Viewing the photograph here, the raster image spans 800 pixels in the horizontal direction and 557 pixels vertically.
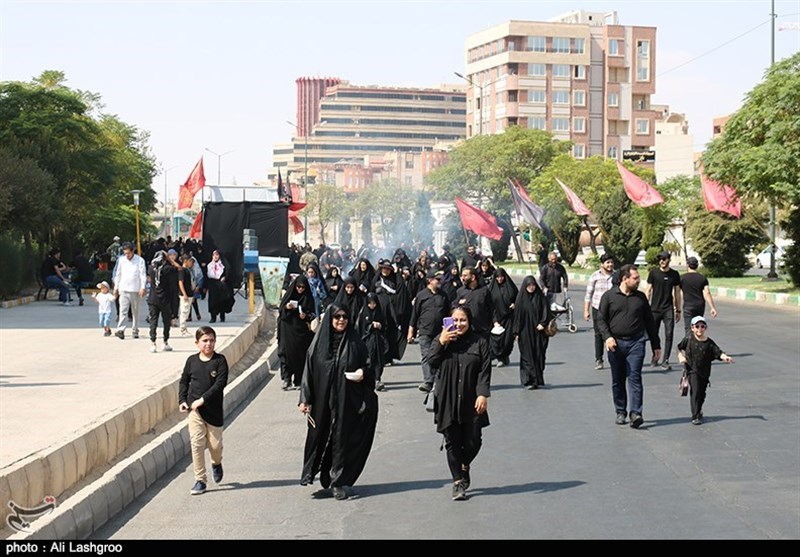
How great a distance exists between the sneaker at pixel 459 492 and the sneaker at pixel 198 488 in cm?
190

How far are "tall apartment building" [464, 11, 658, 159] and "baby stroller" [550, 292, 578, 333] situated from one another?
97945mm

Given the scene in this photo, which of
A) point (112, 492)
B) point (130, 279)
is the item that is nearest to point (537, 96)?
point (130, 279)

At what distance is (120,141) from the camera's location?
217 feet

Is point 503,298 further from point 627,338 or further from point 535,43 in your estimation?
point 535,43

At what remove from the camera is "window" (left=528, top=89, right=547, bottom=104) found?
125m

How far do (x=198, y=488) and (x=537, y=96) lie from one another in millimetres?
117142

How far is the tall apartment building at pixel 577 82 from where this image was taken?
124750 mm

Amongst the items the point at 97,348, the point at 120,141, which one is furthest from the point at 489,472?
the point at 120,141

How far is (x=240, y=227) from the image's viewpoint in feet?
132

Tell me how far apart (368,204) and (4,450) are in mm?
121489

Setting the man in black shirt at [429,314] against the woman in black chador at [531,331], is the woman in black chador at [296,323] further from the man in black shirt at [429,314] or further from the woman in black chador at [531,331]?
the woman in black chador at [531,331]

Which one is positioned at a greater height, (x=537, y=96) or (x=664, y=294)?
(x=537, y=96)

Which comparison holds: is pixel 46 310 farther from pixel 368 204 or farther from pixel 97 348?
pixel 368 204

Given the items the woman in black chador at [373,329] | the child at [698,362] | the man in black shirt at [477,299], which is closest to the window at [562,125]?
the man in black shirt at [477,299]
